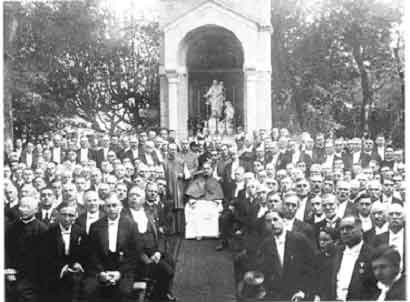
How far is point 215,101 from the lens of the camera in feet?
41.5

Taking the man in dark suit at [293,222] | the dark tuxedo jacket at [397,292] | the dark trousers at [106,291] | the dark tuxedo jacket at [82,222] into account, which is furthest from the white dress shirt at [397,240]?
the dark tuxedo jacket at [82,222]

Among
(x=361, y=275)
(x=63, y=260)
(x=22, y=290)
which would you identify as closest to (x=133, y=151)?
(x=63, y=260)

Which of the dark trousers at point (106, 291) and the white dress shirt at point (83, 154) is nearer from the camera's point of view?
the dark trousers at point (106, 291)

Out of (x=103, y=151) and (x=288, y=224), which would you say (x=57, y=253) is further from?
(x=103, y=151)

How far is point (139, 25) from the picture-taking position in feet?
34.4

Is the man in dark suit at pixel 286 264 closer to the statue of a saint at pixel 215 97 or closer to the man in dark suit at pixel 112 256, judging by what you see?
the man in dark suit at pixel 112 256

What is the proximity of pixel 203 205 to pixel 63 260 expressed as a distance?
2505 mm

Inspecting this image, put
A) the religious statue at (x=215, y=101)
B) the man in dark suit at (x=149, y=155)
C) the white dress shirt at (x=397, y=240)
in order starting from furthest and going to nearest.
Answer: the religious statue at (x=215, y=101), the man in dark suit at (x=149, y=155), the white dress shirt at (x=397, y=240)

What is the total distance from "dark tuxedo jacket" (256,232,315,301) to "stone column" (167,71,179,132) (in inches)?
277

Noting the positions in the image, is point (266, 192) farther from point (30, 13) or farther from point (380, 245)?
point (30, 13)

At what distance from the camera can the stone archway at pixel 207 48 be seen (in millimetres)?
11695

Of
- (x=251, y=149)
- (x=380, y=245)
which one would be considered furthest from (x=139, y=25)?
(x=380, y=245)

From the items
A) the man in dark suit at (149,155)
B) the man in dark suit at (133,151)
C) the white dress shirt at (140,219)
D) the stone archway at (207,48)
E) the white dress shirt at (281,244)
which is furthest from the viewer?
the stone archway at (207,48)

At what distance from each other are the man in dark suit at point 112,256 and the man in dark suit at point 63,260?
154 mm
